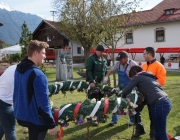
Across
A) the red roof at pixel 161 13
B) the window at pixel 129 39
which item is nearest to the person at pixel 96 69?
the red roof at pixel 161 13

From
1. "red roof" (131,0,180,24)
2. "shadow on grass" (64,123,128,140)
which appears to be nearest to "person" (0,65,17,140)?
"shadow on grass" (64,123,128,140)

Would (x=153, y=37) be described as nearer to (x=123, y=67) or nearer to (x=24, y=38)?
(x=24, y=38)

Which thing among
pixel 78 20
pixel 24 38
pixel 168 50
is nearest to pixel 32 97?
pixel 24 38

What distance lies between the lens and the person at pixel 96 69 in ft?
17.5

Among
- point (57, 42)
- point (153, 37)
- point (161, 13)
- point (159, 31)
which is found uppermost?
point (161, 13)

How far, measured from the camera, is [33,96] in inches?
104

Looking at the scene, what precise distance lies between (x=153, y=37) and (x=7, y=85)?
2552cm

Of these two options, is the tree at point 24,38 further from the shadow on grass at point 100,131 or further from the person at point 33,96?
the person at point 33,96

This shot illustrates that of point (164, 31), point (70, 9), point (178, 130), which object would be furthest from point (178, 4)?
point (178, 130)

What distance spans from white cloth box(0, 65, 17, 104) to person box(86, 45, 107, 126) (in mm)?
2246

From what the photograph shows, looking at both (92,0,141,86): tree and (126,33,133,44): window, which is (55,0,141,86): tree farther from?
(126,33,133,44): window

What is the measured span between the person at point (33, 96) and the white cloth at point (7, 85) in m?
0.59

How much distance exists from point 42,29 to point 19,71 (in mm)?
36071

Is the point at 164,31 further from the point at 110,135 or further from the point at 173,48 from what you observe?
the point at 110,135
